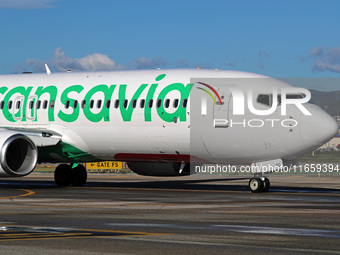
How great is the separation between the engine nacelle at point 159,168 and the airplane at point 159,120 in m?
0.04

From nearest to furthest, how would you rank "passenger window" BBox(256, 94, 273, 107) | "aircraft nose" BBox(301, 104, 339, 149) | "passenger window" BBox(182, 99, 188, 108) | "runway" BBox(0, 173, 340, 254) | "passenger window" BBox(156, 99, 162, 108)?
"runway" BBox(0, 173, 340, 254) → "aircraft nose" BBox(301, 104, 339, 149) → "passenger window" BBox(256, 94, 273, 107) → "passenger window" BBox(182, 99, 188, 108) → "passenger window" BBox(156, 99, 162, 108)

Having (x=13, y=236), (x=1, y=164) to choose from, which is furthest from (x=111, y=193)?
(x=13, y=236)

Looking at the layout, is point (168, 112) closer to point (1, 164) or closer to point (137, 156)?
point (137, 156)

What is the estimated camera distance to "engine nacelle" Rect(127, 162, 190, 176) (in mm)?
31141

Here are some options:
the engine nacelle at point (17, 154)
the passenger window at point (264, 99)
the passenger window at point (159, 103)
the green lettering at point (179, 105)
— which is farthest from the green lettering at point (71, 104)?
the passenger window at point (264, 99)

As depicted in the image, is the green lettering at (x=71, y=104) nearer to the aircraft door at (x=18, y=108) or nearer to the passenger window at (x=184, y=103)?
the aircraft door at (x=18, y=108)

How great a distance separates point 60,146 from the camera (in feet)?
103

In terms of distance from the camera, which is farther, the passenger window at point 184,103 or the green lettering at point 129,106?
the green lettering at point 129,106

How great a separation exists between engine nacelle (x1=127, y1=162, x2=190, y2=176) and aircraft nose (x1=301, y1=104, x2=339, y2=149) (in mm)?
6386

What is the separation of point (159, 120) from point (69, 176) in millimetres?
7428

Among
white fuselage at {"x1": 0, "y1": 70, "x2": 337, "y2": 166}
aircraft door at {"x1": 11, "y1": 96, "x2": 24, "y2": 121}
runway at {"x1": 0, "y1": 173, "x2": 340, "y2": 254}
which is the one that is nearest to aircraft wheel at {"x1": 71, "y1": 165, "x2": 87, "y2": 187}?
white fuselage at {"x1": 0, "y1": 70, "x2": 337, "y2": 166}

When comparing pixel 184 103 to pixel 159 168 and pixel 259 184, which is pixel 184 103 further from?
pixel 159 168

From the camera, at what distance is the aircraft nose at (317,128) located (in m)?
25.9

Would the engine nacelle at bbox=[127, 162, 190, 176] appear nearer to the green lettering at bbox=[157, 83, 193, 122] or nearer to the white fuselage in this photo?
the white fuselage
